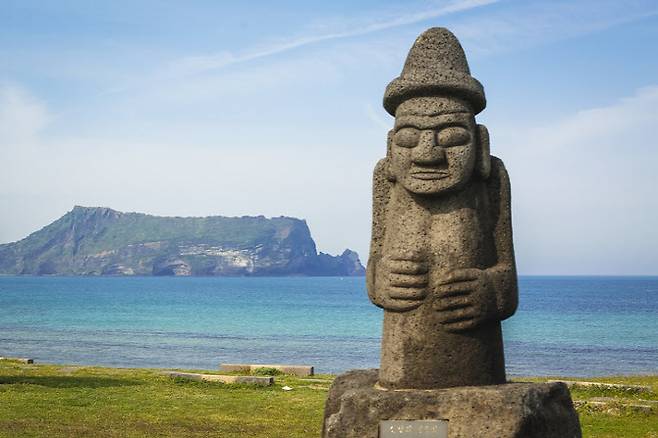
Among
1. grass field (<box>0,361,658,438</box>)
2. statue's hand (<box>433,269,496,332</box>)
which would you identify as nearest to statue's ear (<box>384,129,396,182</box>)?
statue's hand (<box>433,269,496,332</box>)

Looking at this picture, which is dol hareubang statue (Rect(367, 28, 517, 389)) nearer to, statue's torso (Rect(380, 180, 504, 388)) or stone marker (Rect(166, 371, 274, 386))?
statue's torso (Rect(380, 180, 504, 388))

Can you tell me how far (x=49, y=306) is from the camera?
11212 centimetres

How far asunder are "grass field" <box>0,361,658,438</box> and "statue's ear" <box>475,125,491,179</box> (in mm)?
7132

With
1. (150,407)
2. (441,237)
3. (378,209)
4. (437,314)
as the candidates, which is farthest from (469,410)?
(150,407)

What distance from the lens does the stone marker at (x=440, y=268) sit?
8.15 m

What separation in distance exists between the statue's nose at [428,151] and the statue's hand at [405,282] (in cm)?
96

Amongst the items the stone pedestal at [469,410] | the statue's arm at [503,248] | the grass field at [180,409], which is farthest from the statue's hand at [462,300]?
the grass field at [180,409]

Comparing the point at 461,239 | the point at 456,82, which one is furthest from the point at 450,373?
the point at 456,82

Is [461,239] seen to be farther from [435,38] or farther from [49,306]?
[49,306]

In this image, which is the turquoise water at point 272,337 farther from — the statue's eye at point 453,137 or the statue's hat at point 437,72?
the statue's hat at point 437,72

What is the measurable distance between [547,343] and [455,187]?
180 feet

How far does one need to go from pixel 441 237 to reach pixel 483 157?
3.09 ft

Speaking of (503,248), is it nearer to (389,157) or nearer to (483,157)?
(483,157)

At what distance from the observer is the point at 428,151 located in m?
8.54
